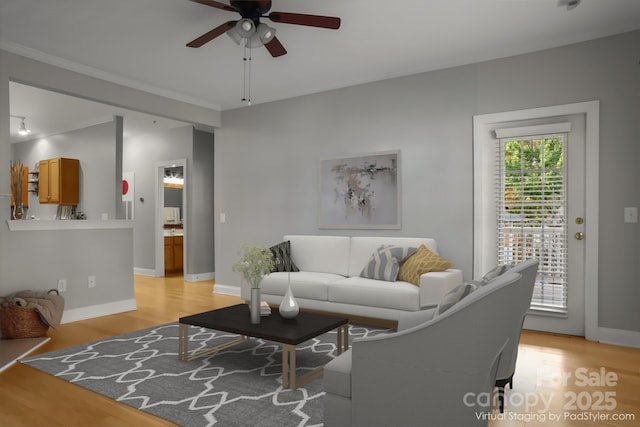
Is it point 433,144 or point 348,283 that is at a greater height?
point 433,144

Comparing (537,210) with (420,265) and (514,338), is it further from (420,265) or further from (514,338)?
(514,338)

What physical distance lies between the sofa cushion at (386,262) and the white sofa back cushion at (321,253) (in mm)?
469

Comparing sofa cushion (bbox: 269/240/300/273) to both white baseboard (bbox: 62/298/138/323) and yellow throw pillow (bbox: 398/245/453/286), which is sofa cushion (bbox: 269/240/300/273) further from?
white baseboard (bbox: 62/298/138/323)

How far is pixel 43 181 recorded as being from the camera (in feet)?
25.1

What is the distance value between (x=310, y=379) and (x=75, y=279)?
3.20 metres

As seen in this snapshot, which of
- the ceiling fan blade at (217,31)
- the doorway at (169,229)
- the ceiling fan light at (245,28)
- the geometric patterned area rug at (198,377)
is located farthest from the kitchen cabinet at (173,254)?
the ceiling fan light at (245,28)

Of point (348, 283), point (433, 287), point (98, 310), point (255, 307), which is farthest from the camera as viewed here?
point (98, 310)

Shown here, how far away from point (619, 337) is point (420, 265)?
177 cm

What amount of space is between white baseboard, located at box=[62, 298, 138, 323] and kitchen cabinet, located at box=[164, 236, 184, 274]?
2.91 m

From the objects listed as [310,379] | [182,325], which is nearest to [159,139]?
[182,325]

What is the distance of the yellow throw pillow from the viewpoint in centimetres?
400

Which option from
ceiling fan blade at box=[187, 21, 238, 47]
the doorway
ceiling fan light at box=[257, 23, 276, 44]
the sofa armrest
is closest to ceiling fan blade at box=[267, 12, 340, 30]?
A: ceiling fan light at box=[257, 23, 276, 44]

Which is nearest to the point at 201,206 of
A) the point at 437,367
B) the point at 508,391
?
the point at 508,391

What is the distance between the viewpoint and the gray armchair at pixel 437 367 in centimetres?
153
